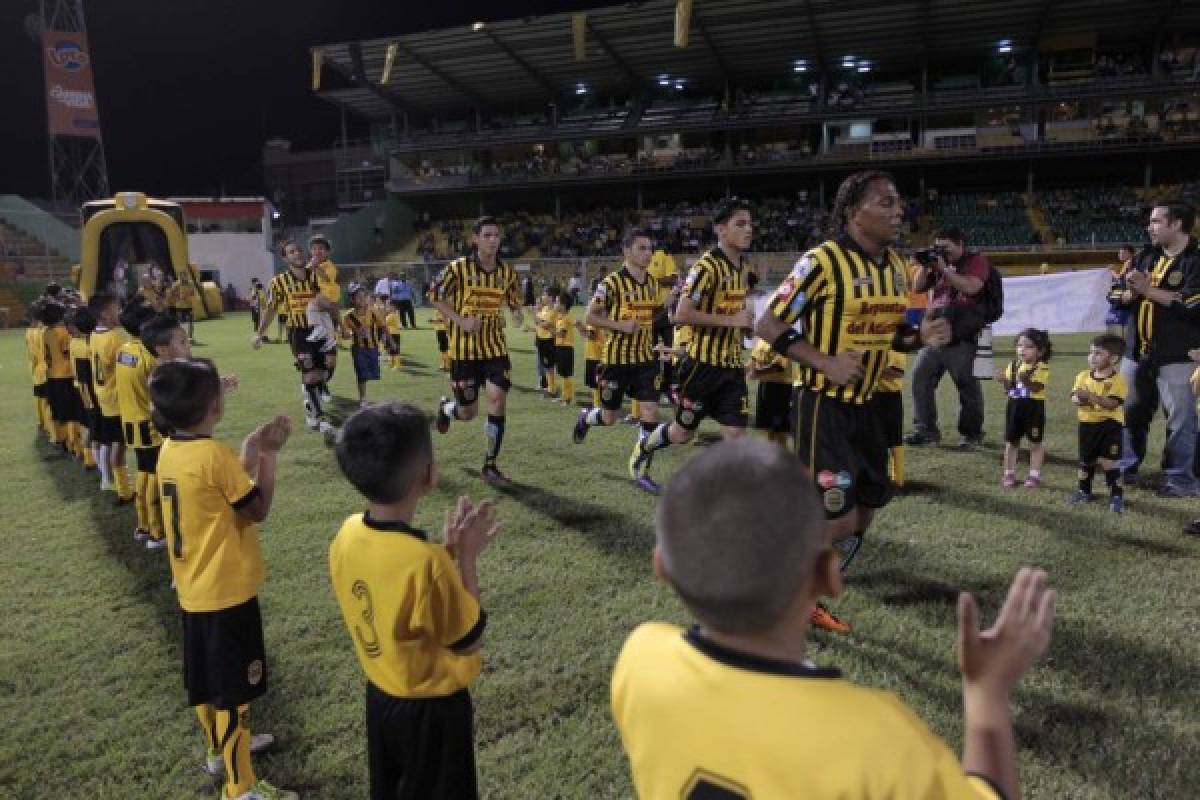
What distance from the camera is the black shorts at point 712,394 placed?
256 inches

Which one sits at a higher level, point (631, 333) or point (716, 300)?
point (716, 300)

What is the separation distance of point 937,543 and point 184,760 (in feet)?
15.4

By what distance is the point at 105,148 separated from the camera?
53.4 metres

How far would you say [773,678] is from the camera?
3.97 ft

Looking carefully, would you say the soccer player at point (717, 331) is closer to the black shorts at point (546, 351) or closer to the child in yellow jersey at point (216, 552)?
the child in yellow jersey at point (216, 552)

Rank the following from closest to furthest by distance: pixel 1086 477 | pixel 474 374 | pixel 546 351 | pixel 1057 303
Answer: pixel 1086 477, pixel 474 374, pixel 546 351, pixel 1057 303

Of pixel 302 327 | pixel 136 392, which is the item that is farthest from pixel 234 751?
pixel 302 327

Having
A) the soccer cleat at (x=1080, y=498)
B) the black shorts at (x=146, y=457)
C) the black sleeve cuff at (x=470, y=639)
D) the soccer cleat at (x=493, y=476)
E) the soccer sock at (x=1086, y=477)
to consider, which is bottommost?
the soccer cleat at (x=493, y=476)

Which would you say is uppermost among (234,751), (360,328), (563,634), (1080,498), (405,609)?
(360,328)

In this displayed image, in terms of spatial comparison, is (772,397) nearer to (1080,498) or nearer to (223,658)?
(1080,498)

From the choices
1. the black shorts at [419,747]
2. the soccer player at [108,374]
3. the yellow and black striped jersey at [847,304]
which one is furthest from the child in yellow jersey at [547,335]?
the black shorts at [419,747]

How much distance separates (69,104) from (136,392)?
46.5 metres

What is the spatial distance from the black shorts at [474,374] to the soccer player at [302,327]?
2.97m

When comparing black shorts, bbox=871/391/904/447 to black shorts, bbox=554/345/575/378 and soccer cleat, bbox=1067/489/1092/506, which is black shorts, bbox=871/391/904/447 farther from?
black shorts, bbox=554/345/575/378
